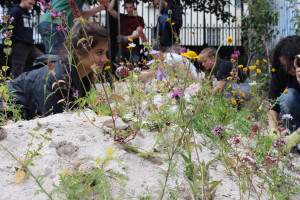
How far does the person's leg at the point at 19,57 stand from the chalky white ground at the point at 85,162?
11.5 feet

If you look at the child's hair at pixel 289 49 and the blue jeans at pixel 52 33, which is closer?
the child's hair at pixel 289 49

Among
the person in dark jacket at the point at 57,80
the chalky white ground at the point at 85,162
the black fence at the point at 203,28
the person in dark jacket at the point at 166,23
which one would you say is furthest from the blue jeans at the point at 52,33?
the black fence at the point at 203,28

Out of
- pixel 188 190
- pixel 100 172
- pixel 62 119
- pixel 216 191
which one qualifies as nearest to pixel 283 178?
pixel 216 191

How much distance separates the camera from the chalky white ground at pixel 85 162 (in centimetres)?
191

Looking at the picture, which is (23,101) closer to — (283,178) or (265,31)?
(283,178)

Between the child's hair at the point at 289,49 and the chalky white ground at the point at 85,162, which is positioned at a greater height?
the child's hair at the point at 289,49

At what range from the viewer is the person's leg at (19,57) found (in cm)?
583

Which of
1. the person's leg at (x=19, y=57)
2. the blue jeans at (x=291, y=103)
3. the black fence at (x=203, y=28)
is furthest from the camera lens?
the black fence at (x=203, y=28)

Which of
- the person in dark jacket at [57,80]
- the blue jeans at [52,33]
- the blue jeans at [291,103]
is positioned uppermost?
the blue jeans at [52,33]

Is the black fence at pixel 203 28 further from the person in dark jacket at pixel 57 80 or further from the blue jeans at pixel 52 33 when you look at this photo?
the person in dark jacket at pixel 57 80

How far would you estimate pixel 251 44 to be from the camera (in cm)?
910

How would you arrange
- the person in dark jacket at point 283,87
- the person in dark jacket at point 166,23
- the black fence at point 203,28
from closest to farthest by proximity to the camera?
1. the person in dark jacket at point 283,87
2. the person in dark jacket at point 166,23
3. the black fence at point 203,28

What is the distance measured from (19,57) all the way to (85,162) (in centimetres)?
421

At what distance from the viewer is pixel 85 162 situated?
203 cm
